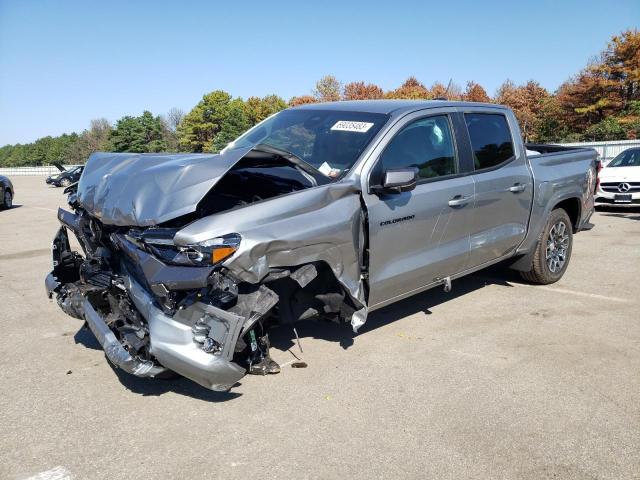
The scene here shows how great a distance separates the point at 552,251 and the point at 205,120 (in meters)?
69.6

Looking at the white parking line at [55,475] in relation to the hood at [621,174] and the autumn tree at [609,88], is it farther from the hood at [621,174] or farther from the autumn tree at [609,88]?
the autumn tree at [609,88]

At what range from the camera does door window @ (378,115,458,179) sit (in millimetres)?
4395

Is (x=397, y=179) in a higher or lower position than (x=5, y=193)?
higher

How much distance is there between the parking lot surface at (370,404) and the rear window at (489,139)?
1520 millimetres

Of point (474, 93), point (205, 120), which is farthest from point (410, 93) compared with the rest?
point (205, 120)

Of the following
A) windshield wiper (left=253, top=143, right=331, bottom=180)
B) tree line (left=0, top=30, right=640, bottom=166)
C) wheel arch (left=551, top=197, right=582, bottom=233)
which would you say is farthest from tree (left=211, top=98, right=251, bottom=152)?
windshield wiper (left=253, top=143, right=331, bottom=180)

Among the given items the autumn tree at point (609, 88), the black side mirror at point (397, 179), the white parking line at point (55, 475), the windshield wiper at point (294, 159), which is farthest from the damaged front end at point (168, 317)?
the autumn tree at point (609, 88)

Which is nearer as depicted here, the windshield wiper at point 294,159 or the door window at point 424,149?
the windshield wiper at point 294,159

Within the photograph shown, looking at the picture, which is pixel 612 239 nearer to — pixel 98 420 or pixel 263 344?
pixel 263 344

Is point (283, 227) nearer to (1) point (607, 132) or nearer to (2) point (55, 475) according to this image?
(2) point (55, 475)

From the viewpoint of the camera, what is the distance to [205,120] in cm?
7175

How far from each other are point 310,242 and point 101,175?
6.20ft

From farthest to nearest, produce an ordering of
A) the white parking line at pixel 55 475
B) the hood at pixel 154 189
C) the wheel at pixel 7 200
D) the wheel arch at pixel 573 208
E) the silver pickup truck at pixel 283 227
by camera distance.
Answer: the wheel at pixel 7 200, the wheel arch at pixel 573 208, the hood at pixel 154 189, the silver pickup truck at pixel 283 227, the white parking line at pixel 55 475

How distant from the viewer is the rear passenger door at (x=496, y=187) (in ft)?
16.7
